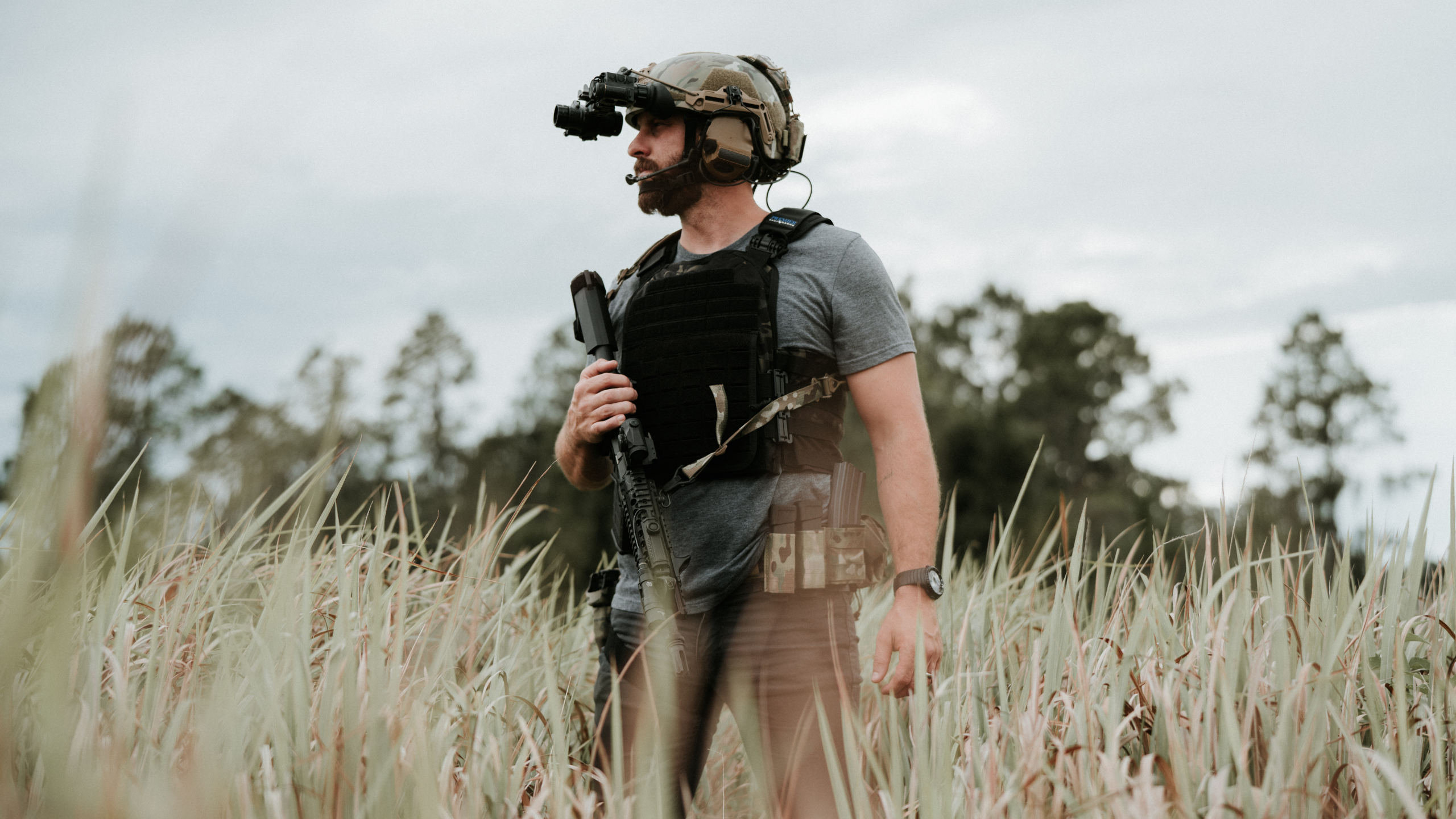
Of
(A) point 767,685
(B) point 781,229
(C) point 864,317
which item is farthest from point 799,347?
(A) point 767,685

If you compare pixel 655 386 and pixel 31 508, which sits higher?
pixel 655 386

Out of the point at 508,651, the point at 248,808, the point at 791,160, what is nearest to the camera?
the point at 248,808

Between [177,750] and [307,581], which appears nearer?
[177,750]

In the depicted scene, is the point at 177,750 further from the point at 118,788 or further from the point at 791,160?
the point at 791,160

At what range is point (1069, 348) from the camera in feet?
119

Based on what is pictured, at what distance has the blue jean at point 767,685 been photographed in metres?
2.20

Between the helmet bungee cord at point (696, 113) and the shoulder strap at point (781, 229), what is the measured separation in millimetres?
173

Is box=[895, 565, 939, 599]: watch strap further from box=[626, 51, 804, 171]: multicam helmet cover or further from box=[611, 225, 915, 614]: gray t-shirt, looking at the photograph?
box=[626, 51, 804, 171]: multicam helmet cover

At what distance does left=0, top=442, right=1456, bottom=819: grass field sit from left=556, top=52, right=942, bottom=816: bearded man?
201mm

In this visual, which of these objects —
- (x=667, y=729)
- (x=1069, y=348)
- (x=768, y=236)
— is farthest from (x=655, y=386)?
(x=1069, y=348)

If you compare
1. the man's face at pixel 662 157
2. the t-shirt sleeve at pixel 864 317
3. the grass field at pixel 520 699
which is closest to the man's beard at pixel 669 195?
the man's face at pixel 662 157

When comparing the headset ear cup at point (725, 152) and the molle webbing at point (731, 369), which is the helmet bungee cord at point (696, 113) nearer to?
the headset ear cup at point (725, 152)

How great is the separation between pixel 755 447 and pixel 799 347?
0.27m

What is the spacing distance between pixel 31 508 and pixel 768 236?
187cm
